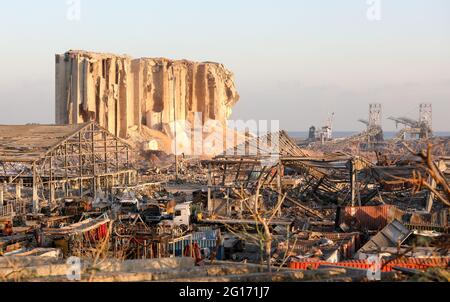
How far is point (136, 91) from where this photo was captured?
2931 inches

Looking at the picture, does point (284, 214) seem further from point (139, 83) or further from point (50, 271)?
point (139, 83)

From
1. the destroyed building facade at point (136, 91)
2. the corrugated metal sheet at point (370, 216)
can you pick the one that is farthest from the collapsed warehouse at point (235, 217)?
the destroyed building facade at point (136, 91)

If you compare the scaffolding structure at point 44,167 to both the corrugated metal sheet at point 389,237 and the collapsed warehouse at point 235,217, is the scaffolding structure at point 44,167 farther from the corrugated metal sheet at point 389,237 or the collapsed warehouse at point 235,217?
the corrugated metal sheet at point 389,237

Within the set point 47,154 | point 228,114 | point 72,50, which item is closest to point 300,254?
point 47,154

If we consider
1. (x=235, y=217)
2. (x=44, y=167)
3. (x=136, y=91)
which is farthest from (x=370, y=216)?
(x=136, y=91)

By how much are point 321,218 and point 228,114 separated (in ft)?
237

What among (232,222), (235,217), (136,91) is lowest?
(235,217)

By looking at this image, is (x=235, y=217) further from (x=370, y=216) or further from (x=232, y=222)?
(x=370, y=216)

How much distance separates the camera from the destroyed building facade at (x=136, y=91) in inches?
2539

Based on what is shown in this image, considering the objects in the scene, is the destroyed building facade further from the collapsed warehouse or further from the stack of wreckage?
the stack of wreckage

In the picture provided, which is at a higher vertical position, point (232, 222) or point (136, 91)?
point (136, 91)

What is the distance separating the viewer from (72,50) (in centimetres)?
6806

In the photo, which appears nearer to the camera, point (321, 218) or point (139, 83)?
point (321, 218)

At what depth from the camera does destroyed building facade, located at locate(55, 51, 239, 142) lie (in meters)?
64.5
